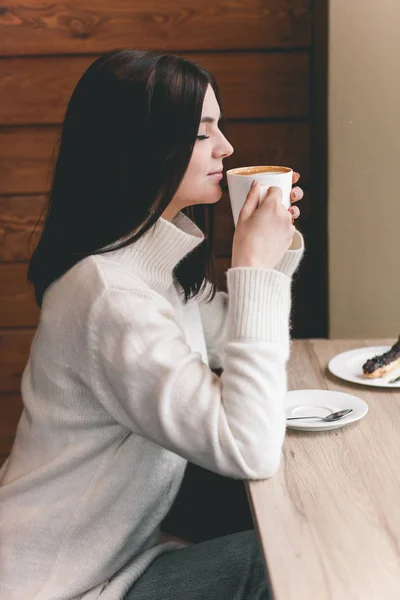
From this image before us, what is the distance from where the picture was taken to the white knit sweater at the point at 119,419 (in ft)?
3.50

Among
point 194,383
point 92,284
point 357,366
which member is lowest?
point 357,366

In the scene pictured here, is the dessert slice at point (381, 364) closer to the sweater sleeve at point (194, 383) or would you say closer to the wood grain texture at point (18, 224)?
the sweater sleeve at point (194, 383)

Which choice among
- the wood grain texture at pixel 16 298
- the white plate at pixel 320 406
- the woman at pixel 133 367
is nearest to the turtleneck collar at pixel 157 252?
the woman at pixel 133 367

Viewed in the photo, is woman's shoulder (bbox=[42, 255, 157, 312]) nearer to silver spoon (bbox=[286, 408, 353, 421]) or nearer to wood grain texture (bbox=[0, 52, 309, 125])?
silver spoon (bbox=[286, 408, 353, 421])

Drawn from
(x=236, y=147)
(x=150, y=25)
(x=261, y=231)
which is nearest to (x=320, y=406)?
(x=261, y=231)

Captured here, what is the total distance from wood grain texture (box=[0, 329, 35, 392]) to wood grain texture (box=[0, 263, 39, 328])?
28 millimetres

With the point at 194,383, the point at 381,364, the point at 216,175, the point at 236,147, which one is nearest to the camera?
the point at 194,383

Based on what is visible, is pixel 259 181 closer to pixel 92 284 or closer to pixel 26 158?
pixel 92 284

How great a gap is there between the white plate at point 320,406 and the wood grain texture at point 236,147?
1016 millimetres

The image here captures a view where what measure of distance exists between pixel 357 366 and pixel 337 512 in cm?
59

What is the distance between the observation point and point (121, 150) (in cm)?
119

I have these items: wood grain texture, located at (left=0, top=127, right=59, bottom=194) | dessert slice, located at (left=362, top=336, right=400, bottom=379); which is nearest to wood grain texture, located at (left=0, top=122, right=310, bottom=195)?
wood grain texture, located at (left=0, top=127, right=59, bottom=194)

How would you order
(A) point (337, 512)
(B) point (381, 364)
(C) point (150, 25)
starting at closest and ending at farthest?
(A) point (337, 512), (B) point (381, 364), (C) point (150, 25)

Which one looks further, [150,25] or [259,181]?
[150,25]
